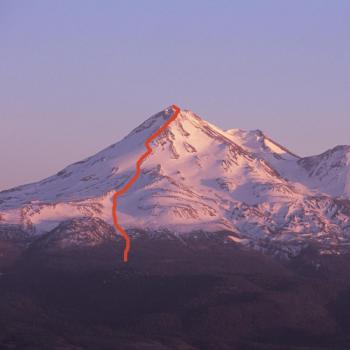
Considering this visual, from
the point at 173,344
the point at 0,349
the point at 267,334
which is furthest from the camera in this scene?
the point at 267,334

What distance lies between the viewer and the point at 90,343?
6373 inches

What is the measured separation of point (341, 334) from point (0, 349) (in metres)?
54.6

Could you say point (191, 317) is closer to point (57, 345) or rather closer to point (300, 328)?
point (300, 328)

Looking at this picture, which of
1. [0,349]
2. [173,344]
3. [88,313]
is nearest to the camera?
[0,349]

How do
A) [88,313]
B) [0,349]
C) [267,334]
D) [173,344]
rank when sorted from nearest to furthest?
1. [0,349]
2. [173,344]
3. [267,334]
4. [88,313]

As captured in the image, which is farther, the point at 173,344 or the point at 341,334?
the point at 341,334

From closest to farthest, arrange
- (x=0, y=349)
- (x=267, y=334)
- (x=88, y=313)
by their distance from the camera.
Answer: (x=0, y=349)
(x=267, y=334)
(x=88, y=313)

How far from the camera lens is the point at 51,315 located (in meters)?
193

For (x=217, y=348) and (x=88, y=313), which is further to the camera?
(x=88, y=313)

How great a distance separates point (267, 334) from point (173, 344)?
22.0 m

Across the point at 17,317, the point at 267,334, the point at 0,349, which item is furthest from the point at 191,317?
the point at 0,349

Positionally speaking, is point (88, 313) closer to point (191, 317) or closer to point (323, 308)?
point (191, 317)

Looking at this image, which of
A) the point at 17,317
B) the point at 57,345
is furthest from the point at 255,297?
the point at 57,345

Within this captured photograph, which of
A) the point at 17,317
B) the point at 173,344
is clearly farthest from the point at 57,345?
the point at 17,317
